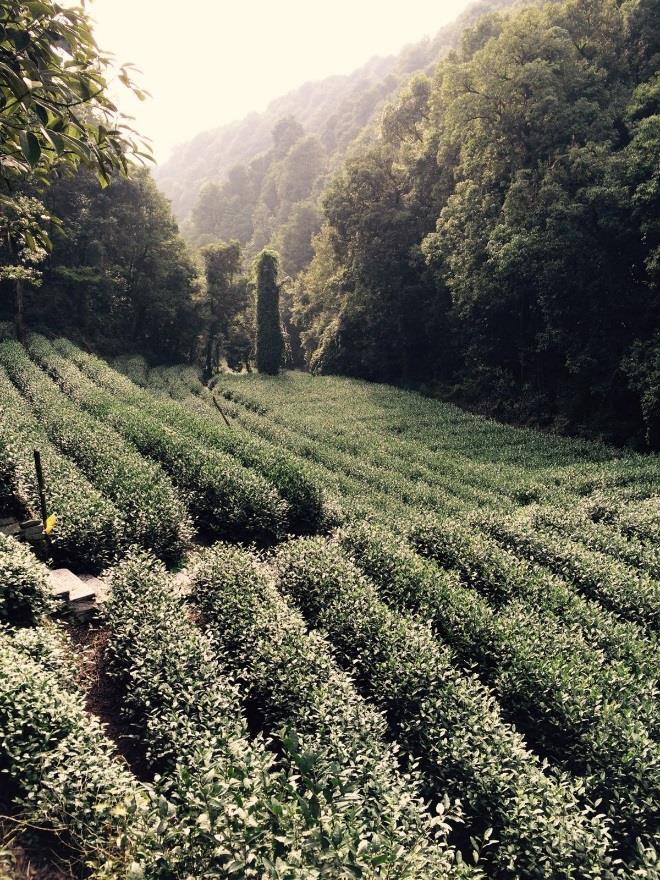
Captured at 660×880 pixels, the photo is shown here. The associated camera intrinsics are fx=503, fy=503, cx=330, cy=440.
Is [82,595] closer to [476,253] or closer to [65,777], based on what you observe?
[65,777]

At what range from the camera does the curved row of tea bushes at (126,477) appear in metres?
9.53

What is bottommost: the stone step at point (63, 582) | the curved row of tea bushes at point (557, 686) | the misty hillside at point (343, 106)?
the curved row of tea bushes at point (557, 686)

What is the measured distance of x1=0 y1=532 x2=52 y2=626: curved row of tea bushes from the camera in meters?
6.15

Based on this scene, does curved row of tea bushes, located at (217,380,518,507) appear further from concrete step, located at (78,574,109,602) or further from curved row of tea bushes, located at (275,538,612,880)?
concrete step, located at (78,574,109,602)

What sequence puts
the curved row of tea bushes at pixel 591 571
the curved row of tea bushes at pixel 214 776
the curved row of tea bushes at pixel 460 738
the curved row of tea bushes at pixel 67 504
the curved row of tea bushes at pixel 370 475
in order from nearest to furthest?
the curved row of tea bushes at pixel 214 776 < the curved row of tea bushes at pixel 460 738 < the curved row of tea bushes at pixel 67 504 < the curved row of tea bushes at pixel 591 571 < the curved row of tea bushes at pixel 370 475

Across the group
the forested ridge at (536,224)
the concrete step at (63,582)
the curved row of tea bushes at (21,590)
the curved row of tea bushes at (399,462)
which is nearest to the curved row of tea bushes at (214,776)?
the curved row of tea bushes at (21,590)

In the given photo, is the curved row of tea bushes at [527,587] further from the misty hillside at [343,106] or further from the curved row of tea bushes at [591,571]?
the misty hillside at [343,106]

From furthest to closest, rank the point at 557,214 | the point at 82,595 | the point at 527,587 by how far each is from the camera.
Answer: the point at 557,214
the point at 527,587
the point at 82,595

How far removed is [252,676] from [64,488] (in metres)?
5.73

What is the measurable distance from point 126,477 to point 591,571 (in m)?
9.75

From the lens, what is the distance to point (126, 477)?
11.0 m

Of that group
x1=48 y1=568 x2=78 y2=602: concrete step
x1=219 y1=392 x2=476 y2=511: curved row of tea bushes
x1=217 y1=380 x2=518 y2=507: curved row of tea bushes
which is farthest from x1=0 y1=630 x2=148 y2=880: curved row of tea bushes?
x1=217 y1=380 x2=518 y2=507: curved row of tea bushes

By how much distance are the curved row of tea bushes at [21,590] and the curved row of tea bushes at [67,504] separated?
5.82 ft

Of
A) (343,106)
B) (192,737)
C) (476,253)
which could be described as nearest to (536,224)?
(476,253)
